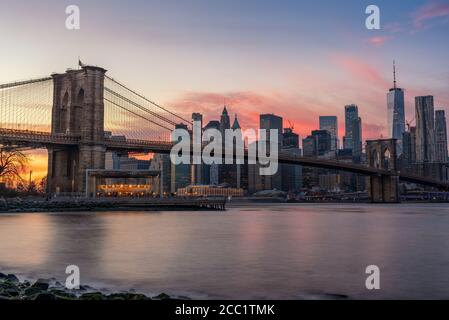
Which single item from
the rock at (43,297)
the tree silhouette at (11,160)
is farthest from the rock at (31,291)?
the tree silhouette at (11,160)

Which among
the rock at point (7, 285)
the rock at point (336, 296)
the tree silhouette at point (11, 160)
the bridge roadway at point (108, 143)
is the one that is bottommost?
the rock at point (336, 296)

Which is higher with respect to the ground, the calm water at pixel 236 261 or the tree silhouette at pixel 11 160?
the tree silhouette at pixel 11 160

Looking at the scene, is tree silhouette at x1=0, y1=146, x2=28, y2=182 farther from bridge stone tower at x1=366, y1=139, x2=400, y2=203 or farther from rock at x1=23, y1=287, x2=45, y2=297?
bridge stone tower at x1=366, y1=139, x2=400, y2=203

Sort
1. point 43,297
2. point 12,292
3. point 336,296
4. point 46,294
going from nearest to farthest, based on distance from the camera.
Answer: point 43,297, point 46,294, point 12,292, point 336,296

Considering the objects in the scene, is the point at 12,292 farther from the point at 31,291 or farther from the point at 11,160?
the point at 11,160

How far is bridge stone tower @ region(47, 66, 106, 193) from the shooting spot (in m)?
73.9

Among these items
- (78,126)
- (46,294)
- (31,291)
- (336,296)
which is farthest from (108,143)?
(46,294)

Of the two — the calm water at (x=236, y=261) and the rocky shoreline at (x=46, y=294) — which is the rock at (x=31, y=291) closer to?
the rocky shoreline at (x=46, y=294)

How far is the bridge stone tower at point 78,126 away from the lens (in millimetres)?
73875

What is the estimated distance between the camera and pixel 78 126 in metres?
78.9
